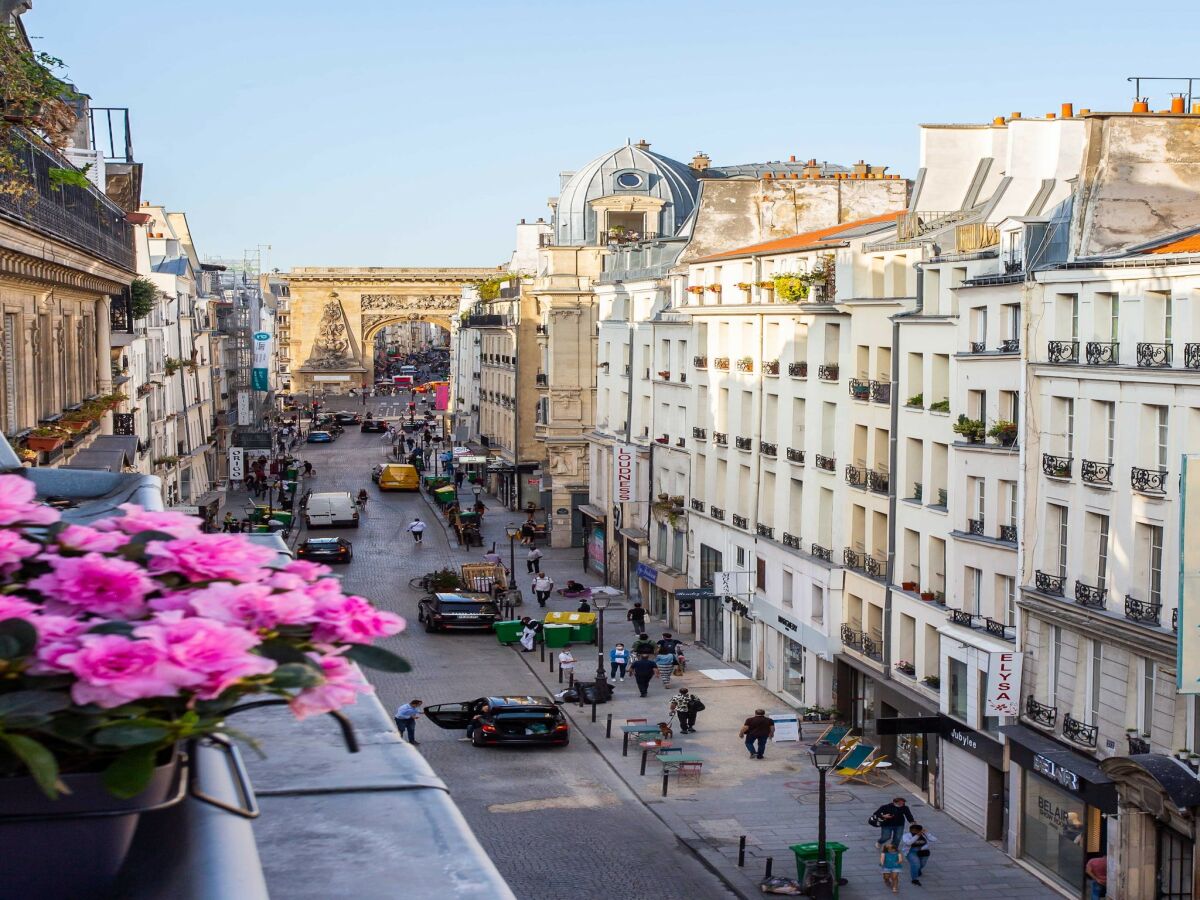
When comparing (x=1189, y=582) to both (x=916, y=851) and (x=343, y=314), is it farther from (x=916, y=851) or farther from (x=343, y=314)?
(x=343, y=314)

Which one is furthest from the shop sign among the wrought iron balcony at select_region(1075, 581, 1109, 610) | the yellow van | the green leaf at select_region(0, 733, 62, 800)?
the yellow van

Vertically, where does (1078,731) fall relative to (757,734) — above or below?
above

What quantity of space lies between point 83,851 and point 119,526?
2.96ft

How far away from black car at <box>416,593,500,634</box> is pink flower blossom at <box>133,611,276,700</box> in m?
46.2

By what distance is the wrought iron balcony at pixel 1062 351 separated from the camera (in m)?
27.7

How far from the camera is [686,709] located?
37.0 meters

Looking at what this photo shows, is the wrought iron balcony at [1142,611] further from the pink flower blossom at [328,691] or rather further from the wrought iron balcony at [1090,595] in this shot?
the pink flower blossom at [328,691]

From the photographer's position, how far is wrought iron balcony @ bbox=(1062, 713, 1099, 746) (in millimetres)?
26469

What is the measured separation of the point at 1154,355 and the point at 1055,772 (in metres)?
6.44

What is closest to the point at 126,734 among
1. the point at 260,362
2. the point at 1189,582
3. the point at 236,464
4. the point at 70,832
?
the point at 70,832

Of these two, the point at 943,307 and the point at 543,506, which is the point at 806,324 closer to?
the point at 943,307

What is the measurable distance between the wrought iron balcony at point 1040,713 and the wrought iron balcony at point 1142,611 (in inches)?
110

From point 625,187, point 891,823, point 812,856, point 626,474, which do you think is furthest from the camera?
point 625,187

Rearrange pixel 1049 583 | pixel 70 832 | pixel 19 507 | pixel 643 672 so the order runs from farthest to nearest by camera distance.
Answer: pixel 643 672 → pixel 1049 583 → pixel 19 507 → pixel 70 832
